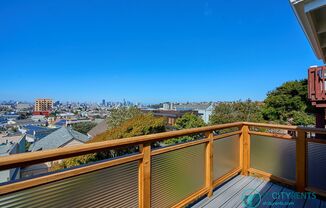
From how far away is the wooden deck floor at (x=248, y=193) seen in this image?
108 inches

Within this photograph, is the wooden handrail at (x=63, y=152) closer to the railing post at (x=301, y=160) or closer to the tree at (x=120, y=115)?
the railing post at (x=301, y=160)

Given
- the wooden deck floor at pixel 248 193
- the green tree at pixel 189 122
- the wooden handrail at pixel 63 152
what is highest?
the wooden handrail at pixel 63 152

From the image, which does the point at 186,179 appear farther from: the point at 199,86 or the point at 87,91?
the point at 87,91

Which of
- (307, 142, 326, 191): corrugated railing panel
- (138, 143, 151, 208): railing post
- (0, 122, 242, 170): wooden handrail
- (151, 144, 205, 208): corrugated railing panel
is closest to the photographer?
(0, 122, 242, 170): wooden handrail

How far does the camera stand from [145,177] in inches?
78.7

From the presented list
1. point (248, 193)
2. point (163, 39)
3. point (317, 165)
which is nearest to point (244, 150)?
point (248, 193)

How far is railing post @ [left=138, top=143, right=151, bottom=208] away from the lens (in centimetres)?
197

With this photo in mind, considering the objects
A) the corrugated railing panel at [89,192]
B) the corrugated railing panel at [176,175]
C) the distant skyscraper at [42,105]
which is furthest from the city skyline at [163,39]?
the distant skyscraper at [42,105]

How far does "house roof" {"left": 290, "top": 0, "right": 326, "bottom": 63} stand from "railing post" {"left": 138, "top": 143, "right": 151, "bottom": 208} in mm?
1843

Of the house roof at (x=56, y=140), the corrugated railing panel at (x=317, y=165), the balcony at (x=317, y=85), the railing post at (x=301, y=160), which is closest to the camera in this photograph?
the corrugated railing panel at (x=317, y=165)

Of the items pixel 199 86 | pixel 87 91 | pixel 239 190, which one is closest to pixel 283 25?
pixel 239 190

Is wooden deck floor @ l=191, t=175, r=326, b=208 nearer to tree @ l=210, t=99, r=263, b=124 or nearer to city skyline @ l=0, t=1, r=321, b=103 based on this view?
city skyline @ l=0, t=1, r=321, b=103

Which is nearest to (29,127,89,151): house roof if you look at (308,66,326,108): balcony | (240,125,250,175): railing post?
(240,125,250,175): railing post

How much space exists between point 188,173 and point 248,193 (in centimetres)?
113
